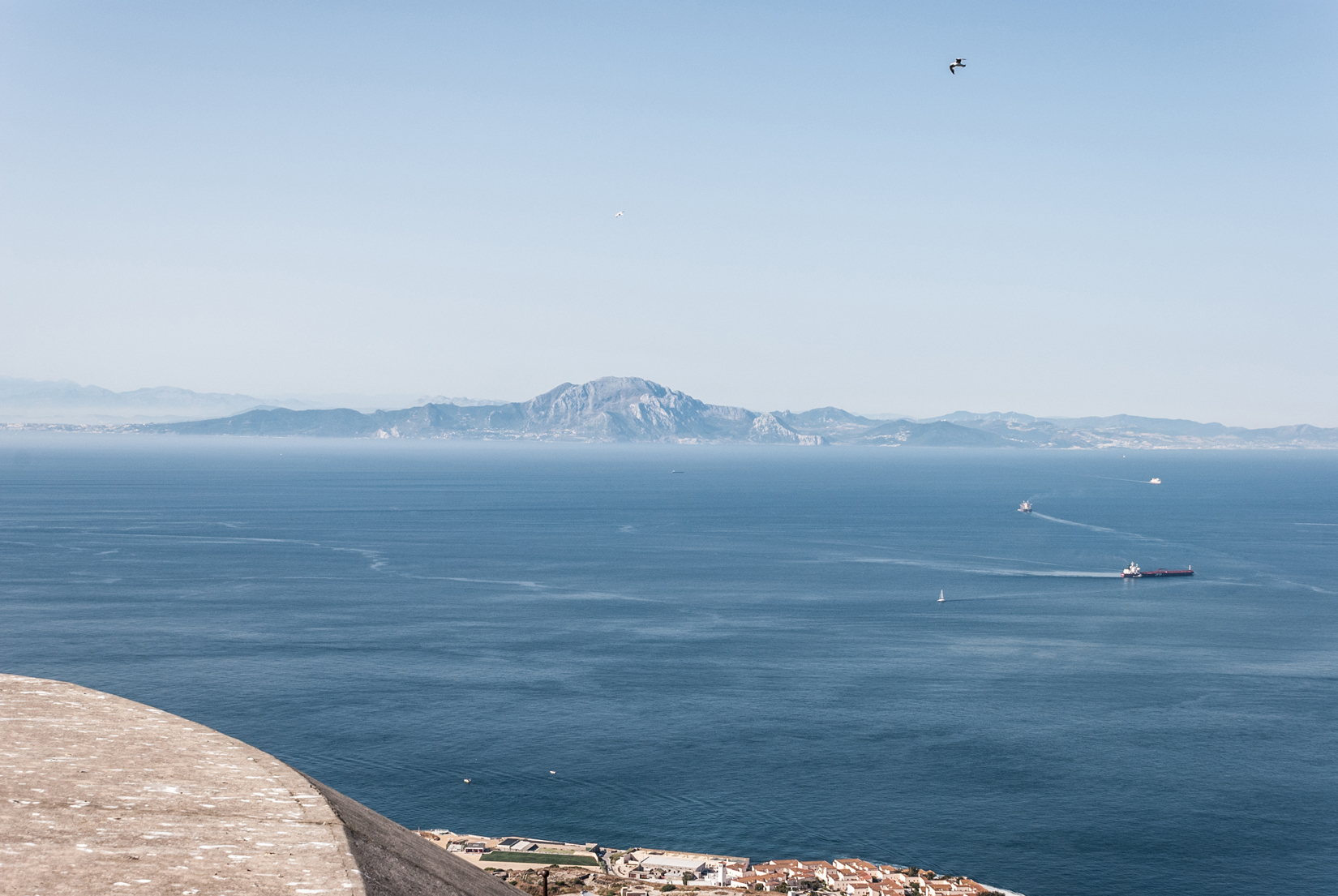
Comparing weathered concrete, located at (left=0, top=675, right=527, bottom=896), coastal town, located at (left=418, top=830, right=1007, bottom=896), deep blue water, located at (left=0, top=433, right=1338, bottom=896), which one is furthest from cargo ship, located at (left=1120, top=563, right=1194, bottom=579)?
weathered concrete, located at (left=0, top=675, right=527, bottom=896)

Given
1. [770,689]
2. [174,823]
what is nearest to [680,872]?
[770,689]

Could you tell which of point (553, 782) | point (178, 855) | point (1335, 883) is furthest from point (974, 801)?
point (178, 855)

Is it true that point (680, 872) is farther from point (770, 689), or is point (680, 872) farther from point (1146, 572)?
point (1146, 572)

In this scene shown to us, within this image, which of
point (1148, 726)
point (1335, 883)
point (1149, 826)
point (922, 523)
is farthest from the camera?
point (922, 523)

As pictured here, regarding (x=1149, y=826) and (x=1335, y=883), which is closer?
(x=1335, y=883)

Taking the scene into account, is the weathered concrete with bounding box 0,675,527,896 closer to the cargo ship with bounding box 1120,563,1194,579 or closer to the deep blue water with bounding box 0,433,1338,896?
the deep blue water with bounding box 0,433,1338,896

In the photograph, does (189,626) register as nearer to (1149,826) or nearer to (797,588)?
(797,588)
